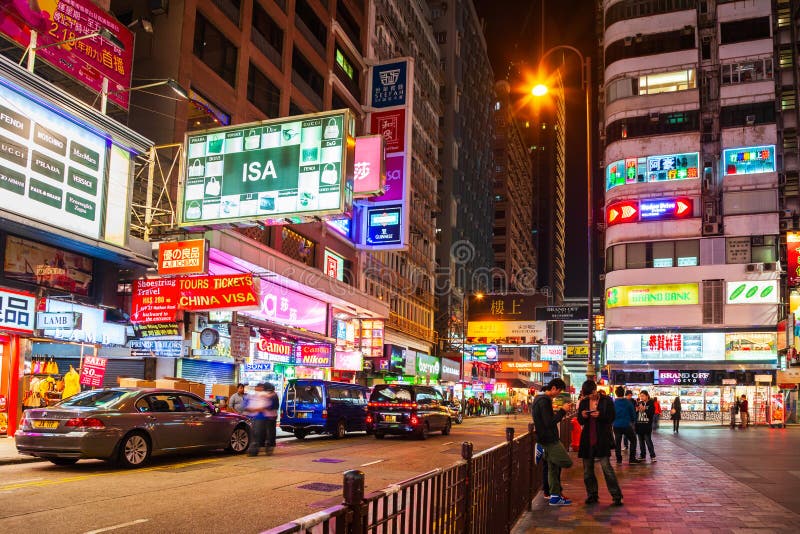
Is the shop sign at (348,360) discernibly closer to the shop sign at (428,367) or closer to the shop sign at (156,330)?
the shop sign at (428,367)

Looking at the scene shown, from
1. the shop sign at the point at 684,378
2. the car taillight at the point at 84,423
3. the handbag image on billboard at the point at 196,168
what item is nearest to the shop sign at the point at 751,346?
the shop sign at the point at 684,378

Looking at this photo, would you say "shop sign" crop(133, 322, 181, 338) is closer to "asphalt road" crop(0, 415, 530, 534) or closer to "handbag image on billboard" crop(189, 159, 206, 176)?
"handbag image on billboard" crop(189, 159, 206, 176)

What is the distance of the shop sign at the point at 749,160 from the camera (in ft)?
169

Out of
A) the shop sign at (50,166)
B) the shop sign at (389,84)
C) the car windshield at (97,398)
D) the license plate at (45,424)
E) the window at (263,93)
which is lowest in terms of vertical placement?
the license plate at (45,424)

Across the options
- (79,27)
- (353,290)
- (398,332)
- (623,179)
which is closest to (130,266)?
(79,27)

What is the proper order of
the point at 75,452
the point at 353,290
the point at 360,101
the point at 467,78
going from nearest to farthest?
the point at 75,452
the point at 353,290
the point at 360,101
the point at 467,78

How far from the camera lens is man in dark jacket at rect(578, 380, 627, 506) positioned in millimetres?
10859

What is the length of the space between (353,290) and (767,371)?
30584 mm

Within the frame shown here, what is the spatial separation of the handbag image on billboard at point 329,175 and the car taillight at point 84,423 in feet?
31.3

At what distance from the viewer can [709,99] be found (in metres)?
53.3

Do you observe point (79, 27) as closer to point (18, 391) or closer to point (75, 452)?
point (18, 391)

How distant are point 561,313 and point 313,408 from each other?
92.9 feet

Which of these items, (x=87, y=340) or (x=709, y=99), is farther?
(x=709, y=99)

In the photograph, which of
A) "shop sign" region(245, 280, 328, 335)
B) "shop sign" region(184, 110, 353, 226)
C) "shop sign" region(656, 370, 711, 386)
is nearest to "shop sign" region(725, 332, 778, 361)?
"shop sign" region(656, 370, 711, 386)
